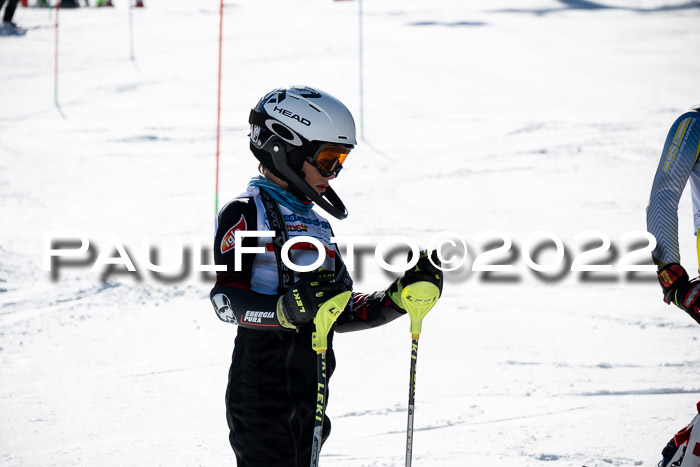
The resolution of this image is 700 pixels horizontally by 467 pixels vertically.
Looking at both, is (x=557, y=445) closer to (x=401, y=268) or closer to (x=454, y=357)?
(x=454, y=357)

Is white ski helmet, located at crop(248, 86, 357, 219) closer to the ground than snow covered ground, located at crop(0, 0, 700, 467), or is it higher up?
higher up

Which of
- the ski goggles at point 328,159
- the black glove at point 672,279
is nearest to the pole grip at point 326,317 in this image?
the ski goggles at point 328,159

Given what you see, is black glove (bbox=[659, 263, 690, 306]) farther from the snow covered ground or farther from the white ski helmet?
the snow covered ground

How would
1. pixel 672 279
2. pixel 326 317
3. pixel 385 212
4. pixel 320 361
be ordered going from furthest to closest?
1. pixel 385 212
2. pixel 672 279
3. pixel 320 361
4. pixel 326 317

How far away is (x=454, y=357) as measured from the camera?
671cm

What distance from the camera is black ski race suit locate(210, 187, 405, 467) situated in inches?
123

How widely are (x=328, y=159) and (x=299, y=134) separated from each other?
0.15 m

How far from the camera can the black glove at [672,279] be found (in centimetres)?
339

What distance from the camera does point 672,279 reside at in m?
3.43

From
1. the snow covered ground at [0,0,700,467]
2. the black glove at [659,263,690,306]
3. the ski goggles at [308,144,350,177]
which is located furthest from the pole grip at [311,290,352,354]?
the snow covered ground at [0,0,700,467]

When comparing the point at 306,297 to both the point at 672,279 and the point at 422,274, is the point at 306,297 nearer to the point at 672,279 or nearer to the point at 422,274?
the point at 422,274

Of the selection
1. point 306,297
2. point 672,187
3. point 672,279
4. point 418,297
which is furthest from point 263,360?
point 672,187

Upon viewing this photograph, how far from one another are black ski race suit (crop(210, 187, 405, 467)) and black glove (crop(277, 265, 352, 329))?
0.32ft

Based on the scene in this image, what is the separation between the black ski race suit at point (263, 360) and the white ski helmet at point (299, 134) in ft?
0.40
